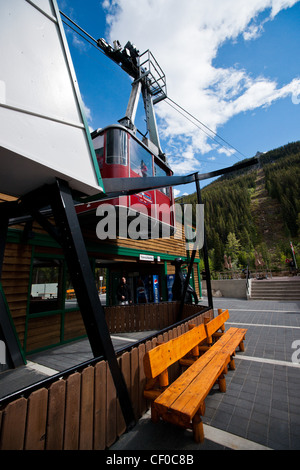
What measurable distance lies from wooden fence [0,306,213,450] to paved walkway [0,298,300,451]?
0.88ft

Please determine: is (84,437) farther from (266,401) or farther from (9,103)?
(9,103)

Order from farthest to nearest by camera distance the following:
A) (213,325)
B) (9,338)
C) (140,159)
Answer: (140,159) → (9,338) → (213,325)

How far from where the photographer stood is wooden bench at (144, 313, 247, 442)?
6.31 feet

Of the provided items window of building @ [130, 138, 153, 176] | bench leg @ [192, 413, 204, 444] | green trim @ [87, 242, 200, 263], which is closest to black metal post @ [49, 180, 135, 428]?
bench leg @ [192, 413, 204, 444]

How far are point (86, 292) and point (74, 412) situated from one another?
1079 millimetres

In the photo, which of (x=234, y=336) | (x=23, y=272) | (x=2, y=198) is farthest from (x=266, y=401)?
(x=2, y=198)

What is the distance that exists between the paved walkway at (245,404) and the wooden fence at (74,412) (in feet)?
0.88

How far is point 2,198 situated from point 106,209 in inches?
107

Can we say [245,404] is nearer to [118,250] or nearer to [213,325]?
[213,325]

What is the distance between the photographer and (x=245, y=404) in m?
2.71

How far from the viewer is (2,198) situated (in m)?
5.09

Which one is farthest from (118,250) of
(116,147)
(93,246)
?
(116,147)
